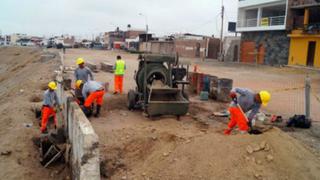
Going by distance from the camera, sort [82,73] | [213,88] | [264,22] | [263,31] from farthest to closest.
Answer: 1. [263,31]
2. [264,22]
3. [213,88]
4. [82,73]

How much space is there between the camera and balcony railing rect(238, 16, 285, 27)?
36.8 meters

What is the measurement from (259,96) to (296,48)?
28.7 metres

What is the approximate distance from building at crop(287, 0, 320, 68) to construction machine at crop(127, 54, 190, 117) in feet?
78.2

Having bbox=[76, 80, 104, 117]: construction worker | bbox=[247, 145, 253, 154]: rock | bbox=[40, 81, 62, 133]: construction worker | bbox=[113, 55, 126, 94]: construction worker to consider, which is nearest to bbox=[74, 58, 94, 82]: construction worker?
bbox=[76, 80, 104, 117]: construction worker

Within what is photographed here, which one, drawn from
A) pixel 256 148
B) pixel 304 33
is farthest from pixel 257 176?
pixel 304 33

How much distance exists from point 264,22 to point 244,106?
33.1m

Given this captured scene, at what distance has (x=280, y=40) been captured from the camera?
3641 cm

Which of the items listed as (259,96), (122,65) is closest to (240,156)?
(259,96)

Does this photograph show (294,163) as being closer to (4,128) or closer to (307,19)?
(4,128)

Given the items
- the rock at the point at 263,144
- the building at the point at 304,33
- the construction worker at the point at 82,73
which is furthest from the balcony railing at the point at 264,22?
the rock at the point at 263,144

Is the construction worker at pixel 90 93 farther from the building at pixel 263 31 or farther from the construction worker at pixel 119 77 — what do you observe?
the building at pixel 263 31

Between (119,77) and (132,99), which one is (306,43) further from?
(132,99)

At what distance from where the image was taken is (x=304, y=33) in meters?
32.3

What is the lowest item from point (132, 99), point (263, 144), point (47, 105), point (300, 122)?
point (300, 122)
